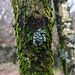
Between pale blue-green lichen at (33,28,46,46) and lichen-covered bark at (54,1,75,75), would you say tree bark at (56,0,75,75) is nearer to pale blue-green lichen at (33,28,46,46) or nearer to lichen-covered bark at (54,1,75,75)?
lichen-covered bark at (54,1,75,75)

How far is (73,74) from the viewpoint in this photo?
309 centimetres

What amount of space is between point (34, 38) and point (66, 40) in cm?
214

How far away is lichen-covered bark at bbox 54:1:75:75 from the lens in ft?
10.4

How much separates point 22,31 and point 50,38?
353mm

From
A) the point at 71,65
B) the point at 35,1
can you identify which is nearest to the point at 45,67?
the point at 35,1

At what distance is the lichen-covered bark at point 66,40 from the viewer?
3.18 meters

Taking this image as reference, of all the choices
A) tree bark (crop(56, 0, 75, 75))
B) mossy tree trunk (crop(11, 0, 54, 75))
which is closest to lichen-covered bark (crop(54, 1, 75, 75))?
tree bark (crop(56, 0, 75, 75))

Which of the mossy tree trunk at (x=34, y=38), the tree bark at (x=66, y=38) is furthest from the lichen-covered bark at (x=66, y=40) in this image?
the mossy tree trunk at (x=34, y=38)

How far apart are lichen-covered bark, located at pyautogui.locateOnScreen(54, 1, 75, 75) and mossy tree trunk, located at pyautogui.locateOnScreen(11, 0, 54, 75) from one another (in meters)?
1.99

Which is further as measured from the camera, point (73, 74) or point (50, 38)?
point (73, 74)

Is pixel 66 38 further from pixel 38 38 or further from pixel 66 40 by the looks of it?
pixel 38 38

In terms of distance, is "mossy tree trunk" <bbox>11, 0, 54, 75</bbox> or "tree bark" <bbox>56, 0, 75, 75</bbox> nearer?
"mossy tree trunk" <bbox>11, 0, 54, 75</bbox>

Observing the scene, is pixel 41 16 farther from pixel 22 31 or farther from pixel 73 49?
pixel 73 49

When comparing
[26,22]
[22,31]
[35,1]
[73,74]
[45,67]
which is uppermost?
[35,1]
